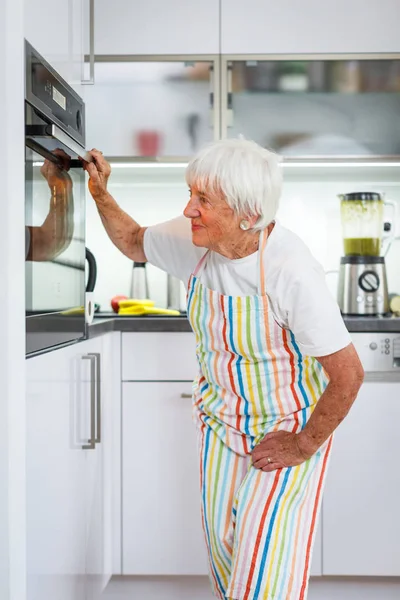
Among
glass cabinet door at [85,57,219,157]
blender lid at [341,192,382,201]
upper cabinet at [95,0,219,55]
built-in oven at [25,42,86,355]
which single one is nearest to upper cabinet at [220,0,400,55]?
upper cabinet at [95,0,219,55]

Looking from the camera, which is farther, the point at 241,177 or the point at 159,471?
the point at 159,471

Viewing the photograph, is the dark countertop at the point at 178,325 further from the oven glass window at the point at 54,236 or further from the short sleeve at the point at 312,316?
the short sleeve at the point at 312,316

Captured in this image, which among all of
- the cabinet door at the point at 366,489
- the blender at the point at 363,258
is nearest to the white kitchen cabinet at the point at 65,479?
the cabinet door at the point at 366,489

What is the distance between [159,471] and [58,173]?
3.43 feet

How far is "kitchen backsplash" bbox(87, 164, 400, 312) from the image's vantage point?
2.96 metres

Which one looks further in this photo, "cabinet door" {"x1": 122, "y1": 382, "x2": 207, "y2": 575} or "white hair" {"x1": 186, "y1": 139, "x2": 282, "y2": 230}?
"cabinet door" {"x1": 122, "y1": 382, "x2": 207, "y2": 575}

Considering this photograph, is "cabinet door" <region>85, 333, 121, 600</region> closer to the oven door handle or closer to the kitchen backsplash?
the oven door handle

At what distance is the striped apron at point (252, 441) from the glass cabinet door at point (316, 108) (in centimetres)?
123

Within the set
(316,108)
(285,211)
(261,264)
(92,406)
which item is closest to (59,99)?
(261,264)

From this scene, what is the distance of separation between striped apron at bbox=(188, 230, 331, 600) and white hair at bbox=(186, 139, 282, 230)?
0.24ft

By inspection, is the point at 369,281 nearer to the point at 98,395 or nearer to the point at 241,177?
the point at 98,395

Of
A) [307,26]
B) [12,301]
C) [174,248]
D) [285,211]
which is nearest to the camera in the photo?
[12,301]

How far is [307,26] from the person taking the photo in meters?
2.62

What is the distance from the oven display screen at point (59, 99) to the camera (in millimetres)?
1366
